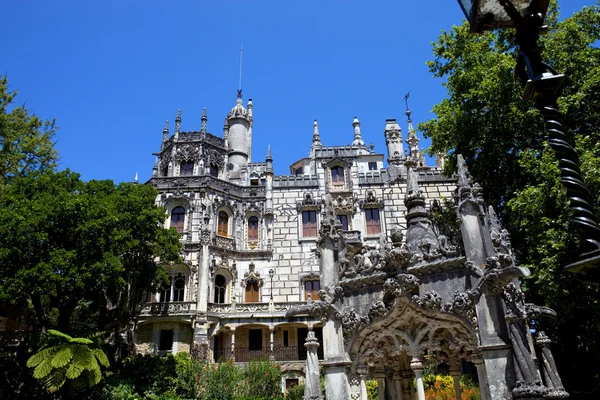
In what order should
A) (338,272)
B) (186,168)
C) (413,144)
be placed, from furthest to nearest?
(413,144)
(186,168)
(338,272)

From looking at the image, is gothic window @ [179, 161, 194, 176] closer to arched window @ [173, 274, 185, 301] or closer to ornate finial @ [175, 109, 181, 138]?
ornate finial @ [175, 109, 181, 138]

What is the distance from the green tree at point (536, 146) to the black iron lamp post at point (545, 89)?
12135 mm

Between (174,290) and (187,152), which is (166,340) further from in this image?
(187,152)

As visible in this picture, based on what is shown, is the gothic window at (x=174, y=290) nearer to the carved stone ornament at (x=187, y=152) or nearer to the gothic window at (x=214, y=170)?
the gothic window at (x=214, y=170)

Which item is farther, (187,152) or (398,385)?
(187,152)

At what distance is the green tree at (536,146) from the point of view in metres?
15.3

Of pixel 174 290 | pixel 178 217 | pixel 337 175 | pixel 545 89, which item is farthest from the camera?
pixel 337 175

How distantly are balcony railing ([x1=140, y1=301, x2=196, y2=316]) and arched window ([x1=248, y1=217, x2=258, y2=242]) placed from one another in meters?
7.48

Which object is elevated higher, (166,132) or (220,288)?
(166,132)

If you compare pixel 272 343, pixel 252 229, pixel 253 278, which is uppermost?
pixel 252 229

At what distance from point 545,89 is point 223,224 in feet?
105

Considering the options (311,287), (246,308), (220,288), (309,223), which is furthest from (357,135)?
(246,308)

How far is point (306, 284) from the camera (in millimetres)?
33406

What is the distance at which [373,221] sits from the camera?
35.4 meters
